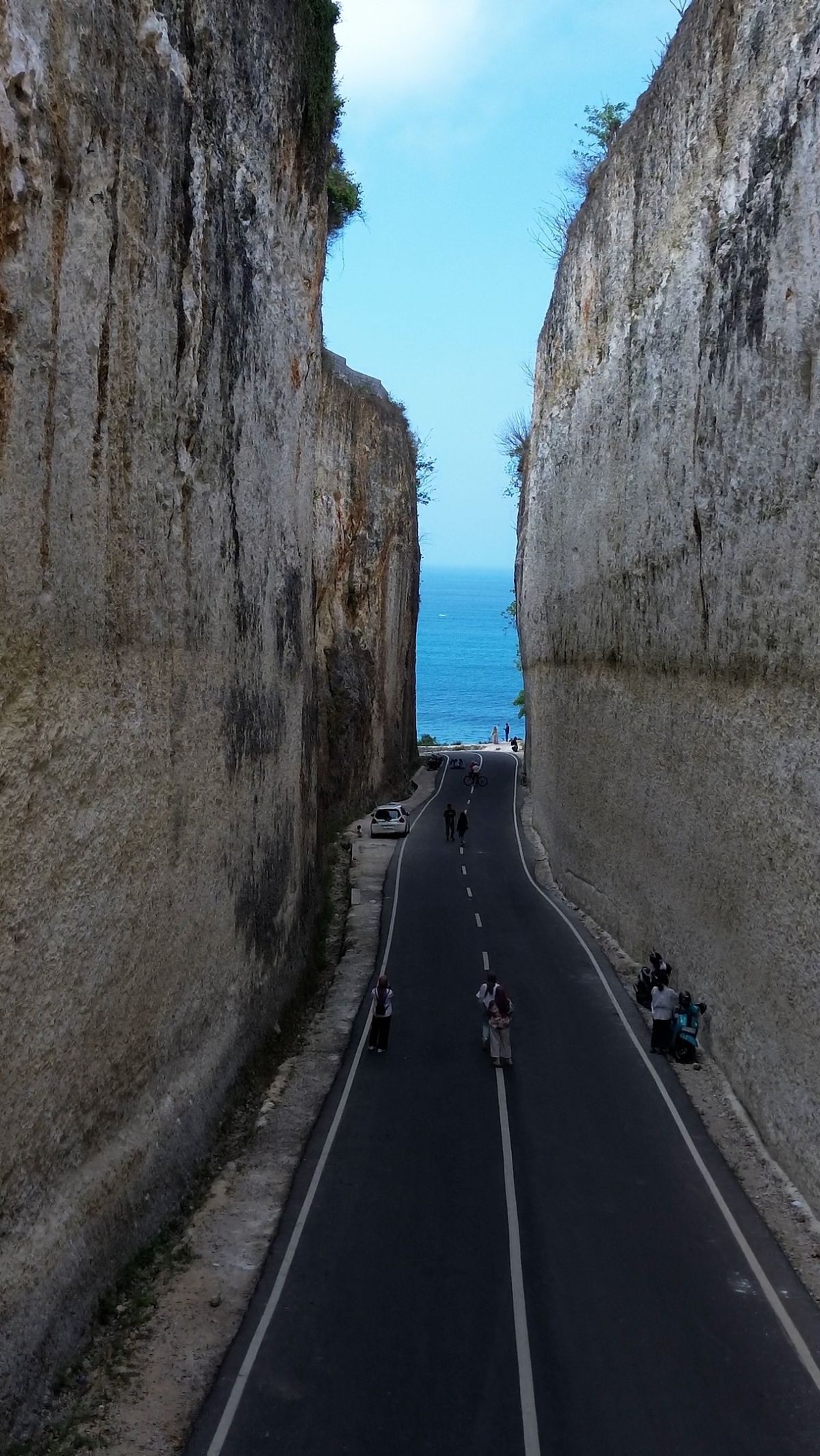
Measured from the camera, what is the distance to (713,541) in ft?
52.6

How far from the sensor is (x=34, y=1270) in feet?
29.2

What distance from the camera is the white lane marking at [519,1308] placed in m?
8.47

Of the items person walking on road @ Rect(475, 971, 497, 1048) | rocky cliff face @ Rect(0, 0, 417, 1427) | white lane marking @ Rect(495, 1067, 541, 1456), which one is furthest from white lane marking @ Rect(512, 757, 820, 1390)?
rocky cliff face @ Rect(0, 0, 417, 1427)

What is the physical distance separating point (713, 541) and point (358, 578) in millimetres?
26003

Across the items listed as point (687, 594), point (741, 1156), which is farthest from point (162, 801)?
point (687, 594)

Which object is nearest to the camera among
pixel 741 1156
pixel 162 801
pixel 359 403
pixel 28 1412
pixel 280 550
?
pixel 28 1412

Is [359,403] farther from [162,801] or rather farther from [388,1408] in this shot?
[388,1408]

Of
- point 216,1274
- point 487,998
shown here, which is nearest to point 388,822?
point 487,998

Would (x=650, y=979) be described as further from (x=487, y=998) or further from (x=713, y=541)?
(x=713, y=541)

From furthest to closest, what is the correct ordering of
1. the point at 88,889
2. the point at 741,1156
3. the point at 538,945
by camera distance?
the point at 538,945 < the point at 741,1156 < the point at 88,889

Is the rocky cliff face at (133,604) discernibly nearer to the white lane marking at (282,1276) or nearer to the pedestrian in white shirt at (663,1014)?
the white lane marking at (282,1276)

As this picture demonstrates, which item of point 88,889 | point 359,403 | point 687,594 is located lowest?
point 88,889

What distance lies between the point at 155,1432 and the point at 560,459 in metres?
24.0

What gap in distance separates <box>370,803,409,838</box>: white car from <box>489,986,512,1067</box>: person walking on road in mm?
20111
